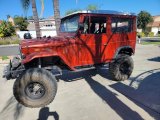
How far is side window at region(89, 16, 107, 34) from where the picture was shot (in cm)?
612

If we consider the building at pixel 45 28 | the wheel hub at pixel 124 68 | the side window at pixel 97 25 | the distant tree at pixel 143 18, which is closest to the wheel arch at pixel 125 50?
the wheel hub at pixel 124 68

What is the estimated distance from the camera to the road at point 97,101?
434 cm

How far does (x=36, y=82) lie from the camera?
5016 mm

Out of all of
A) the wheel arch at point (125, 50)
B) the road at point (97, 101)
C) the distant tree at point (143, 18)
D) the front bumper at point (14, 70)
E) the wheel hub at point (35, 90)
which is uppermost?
the distant tree at point (143, 18)

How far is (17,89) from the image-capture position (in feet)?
16.1

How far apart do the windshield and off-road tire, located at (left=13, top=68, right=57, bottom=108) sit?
6.12 feet

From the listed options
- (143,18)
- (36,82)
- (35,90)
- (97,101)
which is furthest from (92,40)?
(143,18)

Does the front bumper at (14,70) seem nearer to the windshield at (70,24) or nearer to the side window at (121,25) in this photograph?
the windshield at (70,24)

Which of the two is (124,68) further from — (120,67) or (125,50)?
(125,50)

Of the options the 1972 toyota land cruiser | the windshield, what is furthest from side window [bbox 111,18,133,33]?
the windshield

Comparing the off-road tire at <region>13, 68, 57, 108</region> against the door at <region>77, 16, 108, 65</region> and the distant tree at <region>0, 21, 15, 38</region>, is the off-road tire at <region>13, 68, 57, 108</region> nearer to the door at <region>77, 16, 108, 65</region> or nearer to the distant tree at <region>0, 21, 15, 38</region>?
the door at <region>77, 16, 108, 65</region>

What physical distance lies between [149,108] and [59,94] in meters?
2.65

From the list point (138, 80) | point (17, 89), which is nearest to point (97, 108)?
point (17, 89)

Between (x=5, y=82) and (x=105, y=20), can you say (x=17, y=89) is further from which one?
(x=105, y=20)
